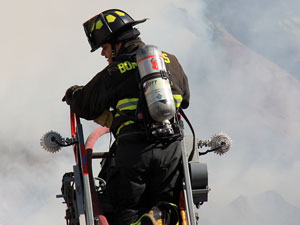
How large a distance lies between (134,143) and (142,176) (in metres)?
0.30

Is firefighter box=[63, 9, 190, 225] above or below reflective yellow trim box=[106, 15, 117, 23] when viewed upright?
below

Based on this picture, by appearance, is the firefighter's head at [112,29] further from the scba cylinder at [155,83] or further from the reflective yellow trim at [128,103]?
the reflective yellow trim at [128,103]

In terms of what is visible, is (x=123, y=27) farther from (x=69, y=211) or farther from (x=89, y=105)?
(x=69, y=211)

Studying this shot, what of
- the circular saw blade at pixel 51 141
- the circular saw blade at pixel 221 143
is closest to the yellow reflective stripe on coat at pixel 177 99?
the circular saw blade at pixel 221 143

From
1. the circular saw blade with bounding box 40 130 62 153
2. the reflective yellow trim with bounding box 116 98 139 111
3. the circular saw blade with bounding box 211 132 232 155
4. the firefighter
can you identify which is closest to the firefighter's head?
the firefighter

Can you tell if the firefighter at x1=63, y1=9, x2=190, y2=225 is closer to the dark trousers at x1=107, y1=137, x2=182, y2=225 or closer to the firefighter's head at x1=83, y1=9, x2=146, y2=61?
the dark trousers at x1=107, y1=137, x2=182, y2=225

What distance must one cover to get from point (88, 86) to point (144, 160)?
0.85 metres

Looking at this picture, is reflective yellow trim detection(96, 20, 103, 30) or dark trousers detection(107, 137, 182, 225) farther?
reflective yellow trim detection(96, 20, 103, 30)

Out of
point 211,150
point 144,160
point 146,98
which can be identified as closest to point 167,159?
point 144,160

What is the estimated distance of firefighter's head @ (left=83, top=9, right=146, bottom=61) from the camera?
630 centimetres

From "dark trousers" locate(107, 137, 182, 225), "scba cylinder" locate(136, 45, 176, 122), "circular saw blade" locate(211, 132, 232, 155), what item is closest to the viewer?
"scba cylinder" locate(136, 45, 176, 122)

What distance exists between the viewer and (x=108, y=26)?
6.30 meters

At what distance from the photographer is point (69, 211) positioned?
6719mm

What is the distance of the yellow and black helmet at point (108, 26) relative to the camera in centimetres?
630
